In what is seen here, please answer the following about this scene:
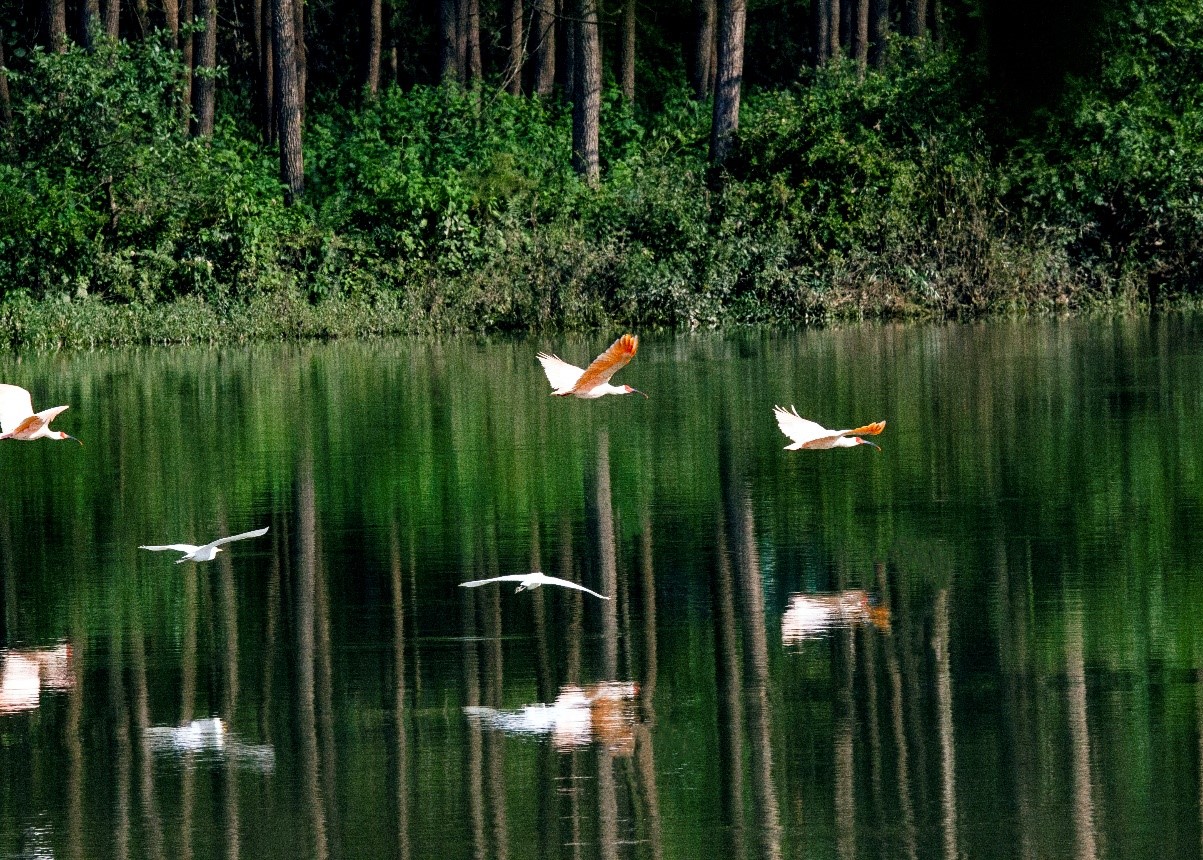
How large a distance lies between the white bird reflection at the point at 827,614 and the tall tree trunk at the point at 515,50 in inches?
99.8

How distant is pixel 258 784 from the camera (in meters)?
6.11

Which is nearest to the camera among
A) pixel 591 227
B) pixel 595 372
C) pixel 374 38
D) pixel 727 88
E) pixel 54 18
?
pixel 595 372

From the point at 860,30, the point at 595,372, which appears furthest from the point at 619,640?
the point at 860,30

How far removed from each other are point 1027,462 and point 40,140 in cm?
2402

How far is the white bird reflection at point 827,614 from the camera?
8273 mm

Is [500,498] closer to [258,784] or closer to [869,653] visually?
[869,653]

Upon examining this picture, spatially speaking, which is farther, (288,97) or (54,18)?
(54,18)

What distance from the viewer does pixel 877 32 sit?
51781mm

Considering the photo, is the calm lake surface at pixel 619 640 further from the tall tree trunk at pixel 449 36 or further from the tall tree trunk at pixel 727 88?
the tall tree trunk at pixel 449 36

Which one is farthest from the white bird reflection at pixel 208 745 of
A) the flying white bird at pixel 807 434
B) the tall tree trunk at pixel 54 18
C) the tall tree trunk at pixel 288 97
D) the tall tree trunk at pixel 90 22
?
the tall tree trunk at pixel 54 18

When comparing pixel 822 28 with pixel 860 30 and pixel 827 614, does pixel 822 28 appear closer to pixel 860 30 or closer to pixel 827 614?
pixel 860 30

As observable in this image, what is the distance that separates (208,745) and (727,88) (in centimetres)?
2997

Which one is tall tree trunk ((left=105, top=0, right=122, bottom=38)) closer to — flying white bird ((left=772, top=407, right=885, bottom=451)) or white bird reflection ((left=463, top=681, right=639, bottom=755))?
flying white bird ((left=772, top=407, right=885, bottom=451))

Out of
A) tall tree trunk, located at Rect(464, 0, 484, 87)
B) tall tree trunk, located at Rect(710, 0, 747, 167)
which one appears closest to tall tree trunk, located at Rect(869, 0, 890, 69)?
tall tree trunk, located at Rect(464, 0, 484, 87)
